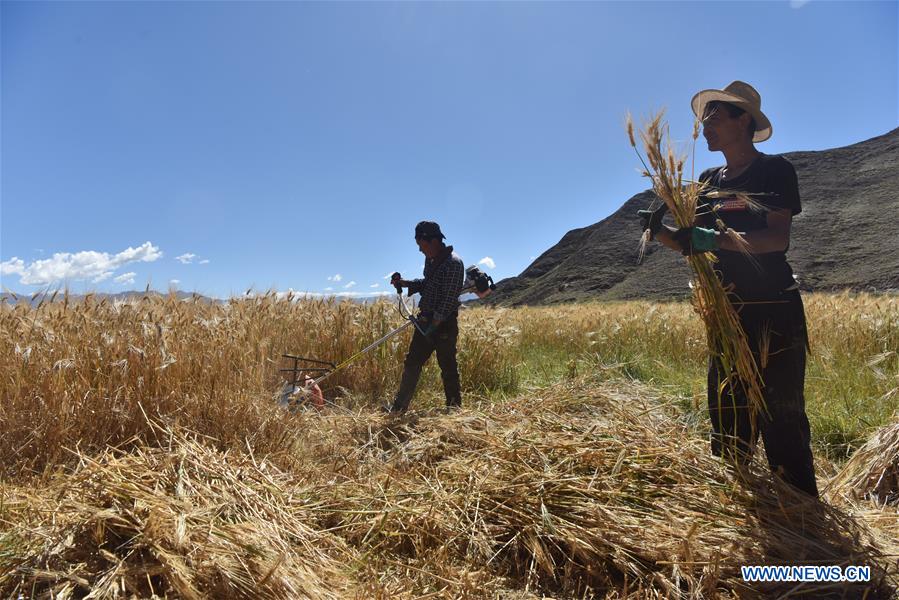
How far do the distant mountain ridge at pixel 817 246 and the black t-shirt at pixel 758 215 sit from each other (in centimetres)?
3408

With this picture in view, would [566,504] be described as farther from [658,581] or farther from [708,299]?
[708,299]

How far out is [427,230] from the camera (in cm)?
460

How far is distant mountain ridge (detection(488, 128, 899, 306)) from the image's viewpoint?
32.9 meters

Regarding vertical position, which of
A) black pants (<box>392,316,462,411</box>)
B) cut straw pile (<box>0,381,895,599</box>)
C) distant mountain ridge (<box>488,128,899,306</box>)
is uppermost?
distant mountain ridge (<box>488,128,899,306</box>)

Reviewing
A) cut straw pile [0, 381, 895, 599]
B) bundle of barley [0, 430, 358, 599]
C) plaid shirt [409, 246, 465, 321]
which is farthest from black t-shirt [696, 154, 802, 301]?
plaid shirt [409, 246, 465, 321]

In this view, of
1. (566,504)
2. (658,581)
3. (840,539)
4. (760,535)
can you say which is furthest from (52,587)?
(840,539)

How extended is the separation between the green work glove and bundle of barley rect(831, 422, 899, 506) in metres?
1.82

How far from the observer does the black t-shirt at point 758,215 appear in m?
2.16

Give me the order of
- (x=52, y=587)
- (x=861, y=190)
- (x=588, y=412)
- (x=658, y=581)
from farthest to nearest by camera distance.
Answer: (x=861, y=190), (x=588, y=412), (x=658, y=581), (x=52, y=587)

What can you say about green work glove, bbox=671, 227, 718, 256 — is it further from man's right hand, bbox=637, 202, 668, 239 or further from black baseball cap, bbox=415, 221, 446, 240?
black baseball cap, bbox=415, 221, 446, 240

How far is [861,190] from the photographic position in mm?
42125

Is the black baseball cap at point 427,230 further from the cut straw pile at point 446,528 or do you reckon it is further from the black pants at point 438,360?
the cut straw pile at point 446,528

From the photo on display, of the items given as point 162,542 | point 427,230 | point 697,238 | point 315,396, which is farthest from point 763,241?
point 315,396

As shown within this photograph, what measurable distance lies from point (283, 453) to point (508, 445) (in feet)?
5.17
